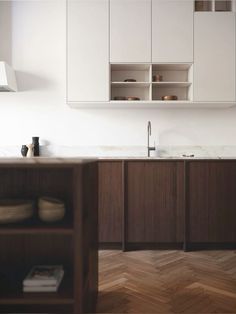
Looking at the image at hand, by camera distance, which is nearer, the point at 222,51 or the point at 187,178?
the point at 187,178

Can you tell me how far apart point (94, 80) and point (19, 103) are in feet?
3.41

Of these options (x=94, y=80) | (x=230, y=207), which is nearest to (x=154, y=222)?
(x=230, y=207)

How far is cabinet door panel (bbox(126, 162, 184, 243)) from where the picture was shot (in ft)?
10.8

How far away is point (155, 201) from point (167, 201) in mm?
121

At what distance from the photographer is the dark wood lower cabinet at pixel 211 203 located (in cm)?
328

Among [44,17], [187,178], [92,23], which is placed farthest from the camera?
[44,17]

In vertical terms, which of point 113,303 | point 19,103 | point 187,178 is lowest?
point 113,303

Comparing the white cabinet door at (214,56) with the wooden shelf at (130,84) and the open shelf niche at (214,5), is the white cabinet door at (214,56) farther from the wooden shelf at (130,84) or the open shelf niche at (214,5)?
the wooden shelf at (130,84)

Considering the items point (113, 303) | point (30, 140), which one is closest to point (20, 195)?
point (113, 303)

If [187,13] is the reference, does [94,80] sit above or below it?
below

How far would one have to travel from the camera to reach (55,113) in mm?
3953

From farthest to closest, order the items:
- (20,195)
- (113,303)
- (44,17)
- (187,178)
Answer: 1. (44,17)
2. (187,178)
3. (113,303)
4. (20,195)

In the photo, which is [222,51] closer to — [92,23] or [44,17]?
[92,23]

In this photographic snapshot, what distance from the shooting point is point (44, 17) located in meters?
3.90
